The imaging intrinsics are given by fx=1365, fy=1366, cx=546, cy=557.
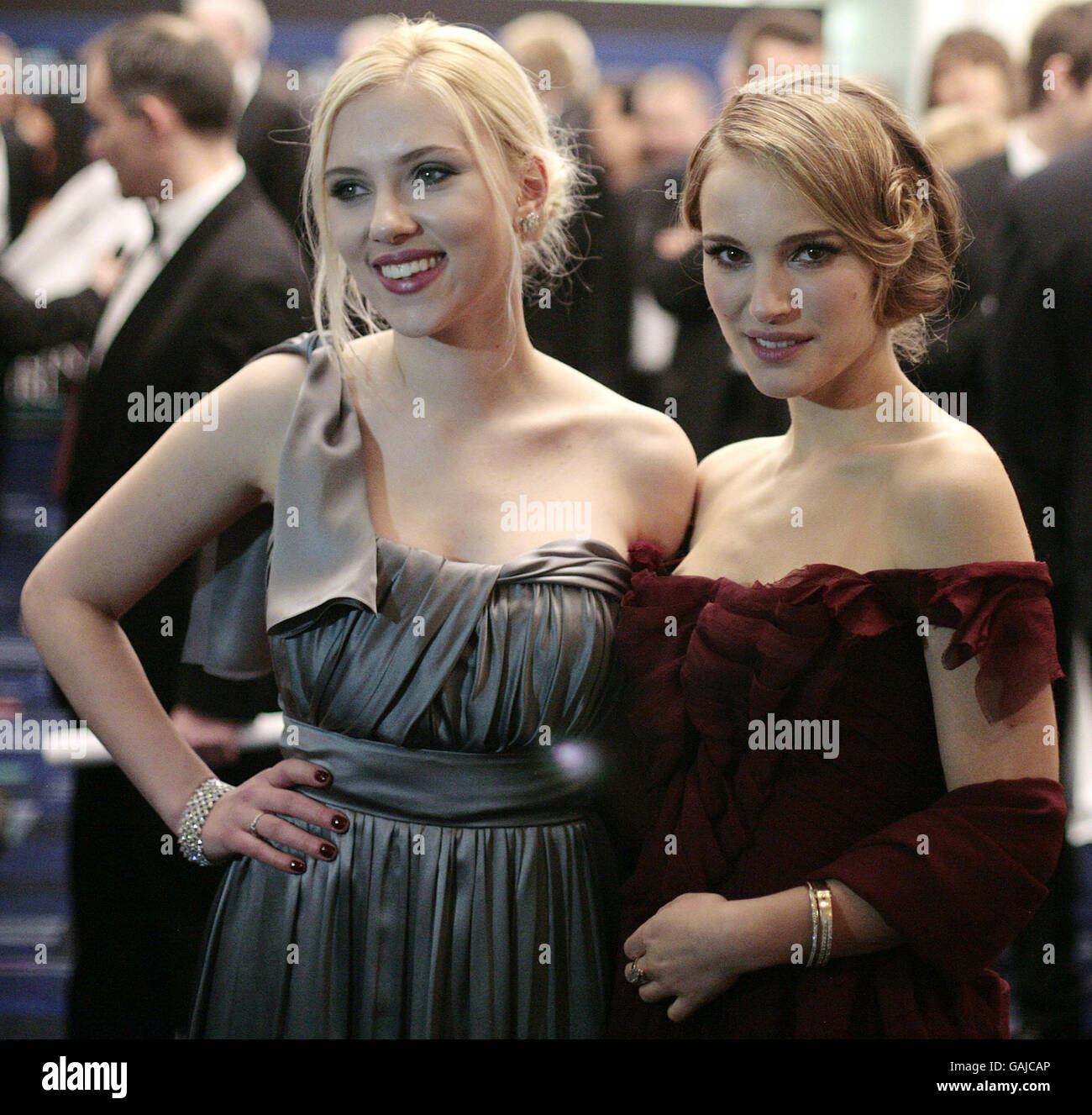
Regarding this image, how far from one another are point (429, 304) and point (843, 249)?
0.49 meters

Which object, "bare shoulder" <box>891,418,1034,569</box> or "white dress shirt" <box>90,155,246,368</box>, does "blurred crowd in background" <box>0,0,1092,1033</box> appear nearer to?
"white dress shirt" <box>90,155,246,368</box>

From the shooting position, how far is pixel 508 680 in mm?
1634

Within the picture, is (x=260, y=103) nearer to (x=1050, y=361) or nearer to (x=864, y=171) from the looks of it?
(x=864, y=171)

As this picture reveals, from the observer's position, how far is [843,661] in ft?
4.96

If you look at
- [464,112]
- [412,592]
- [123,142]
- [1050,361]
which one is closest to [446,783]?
[412,592]

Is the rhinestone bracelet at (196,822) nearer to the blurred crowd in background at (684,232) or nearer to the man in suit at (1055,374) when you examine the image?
the blurred crowd in background at (684,232)

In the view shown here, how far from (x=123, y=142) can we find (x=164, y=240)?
0.74 feet

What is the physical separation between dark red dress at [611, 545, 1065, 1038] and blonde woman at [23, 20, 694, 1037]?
10cm

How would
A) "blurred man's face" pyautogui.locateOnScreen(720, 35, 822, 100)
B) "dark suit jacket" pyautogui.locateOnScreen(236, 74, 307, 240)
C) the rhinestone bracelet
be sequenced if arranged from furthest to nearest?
1. "dark suit jacket" pyautogui.locateOnScreen(236, 74, 307, 240)
2. "blurred man's face" pyautogui.locateOnScreen(720, 35, 822, 100)
3. the rhinestone bracelet

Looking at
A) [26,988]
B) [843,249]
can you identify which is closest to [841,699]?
[843,249]

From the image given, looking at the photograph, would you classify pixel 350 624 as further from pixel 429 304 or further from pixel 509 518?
pixel 429 304

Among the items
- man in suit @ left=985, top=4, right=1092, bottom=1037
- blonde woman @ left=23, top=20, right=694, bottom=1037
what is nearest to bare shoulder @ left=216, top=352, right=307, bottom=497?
blonde woman @ left=23, top=20, right=694, bottom=1037

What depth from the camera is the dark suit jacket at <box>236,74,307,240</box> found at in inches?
104

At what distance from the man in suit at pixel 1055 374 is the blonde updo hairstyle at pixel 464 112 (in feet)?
5.01
